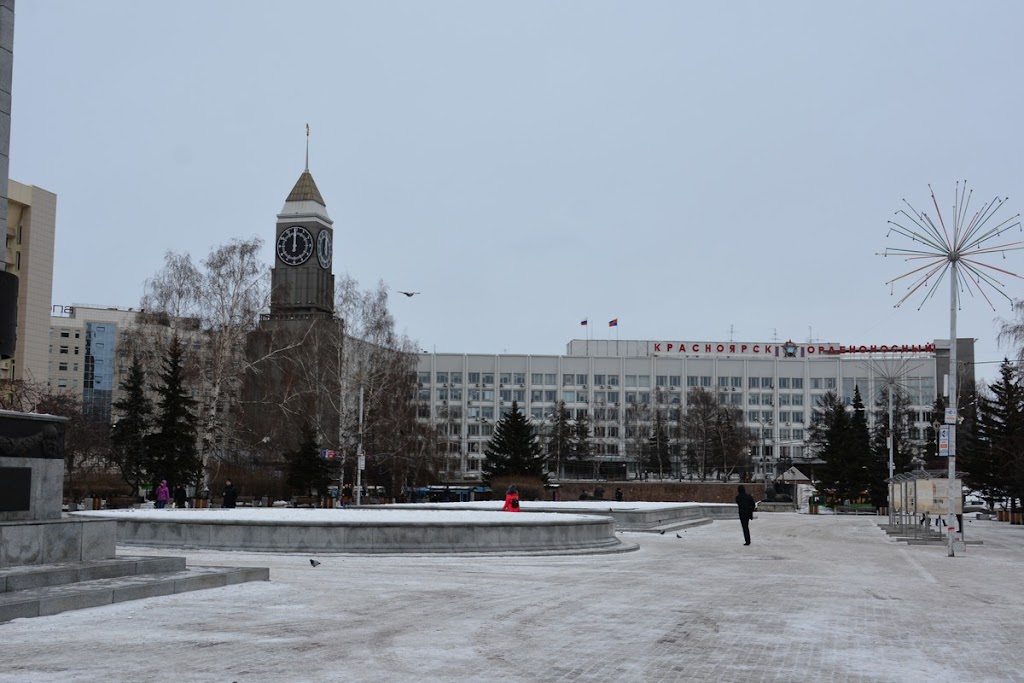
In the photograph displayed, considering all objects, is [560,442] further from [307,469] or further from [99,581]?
[99,581]

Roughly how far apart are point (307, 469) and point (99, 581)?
144 feet

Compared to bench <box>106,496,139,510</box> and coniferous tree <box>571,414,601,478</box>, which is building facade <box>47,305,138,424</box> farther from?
bench <box>106,496,139,510</box>

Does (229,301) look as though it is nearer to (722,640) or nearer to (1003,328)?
(1003,328)

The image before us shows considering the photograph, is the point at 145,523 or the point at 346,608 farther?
the point at 145,523

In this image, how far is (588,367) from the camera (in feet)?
426

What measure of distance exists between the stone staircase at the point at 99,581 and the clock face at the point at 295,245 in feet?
254

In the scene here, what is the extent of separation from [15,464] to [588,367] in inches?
4623

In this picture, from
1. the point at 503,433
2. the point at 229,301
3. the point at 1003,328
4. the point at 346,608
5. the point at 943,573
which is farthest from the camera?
the point at 503,433

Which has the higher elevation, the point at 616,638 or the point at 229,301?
the point at 229,301

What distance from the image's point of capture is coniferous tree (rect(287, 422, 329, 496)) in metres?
56.0

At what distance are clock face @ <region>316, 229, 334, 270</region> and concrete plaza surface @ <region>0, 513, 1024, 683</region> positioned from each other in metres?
73.6

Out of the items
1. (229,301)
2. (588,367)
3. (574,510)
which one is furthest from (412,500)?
(588,367)

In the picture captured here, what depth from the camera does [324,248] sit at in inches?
3644

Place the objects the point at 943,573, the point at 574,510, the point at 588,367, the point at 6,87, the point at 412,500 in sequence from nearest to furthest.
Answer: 1. the point at 6,87
2. the point at 943,573
3. the point at 574,510
4. the point at 412,500
5. the point at 588,367
